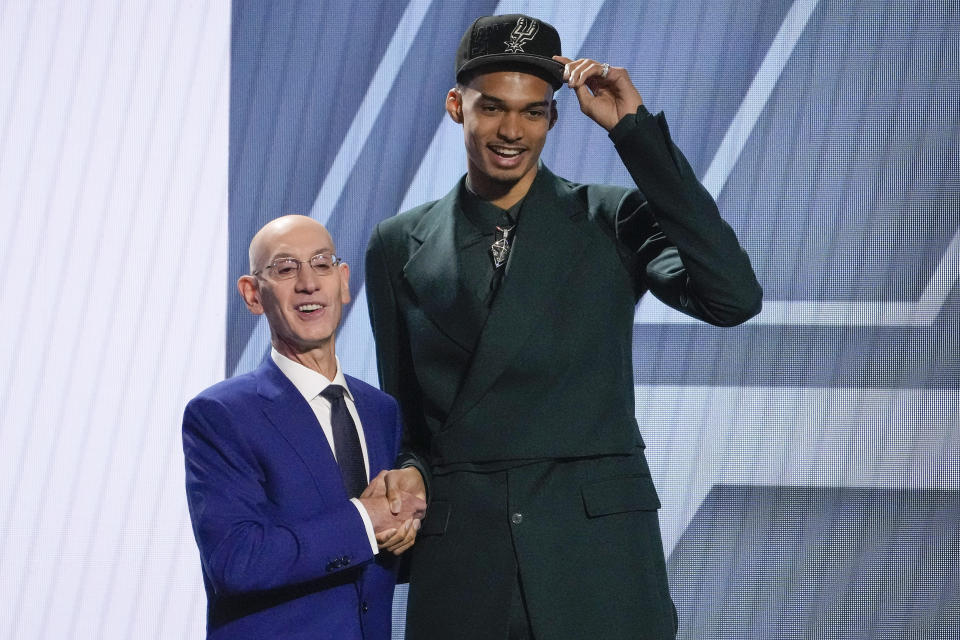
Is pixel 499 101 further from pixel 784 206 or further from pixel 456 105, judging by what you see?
pixel 784 206

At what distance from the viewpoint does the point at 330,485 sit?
5.06 feet

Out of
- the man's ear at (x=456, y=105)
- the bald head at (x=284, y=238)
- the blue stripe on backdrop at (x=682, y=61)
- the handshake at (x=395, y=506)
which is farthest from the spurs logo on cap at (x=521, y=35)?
the blue stripe on backdrop at (x=682, y=61)

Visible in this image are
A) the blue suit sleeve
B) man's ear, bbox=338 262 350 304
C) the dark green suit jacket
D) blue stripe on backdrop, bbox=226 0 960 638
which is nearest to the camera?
the blue suit sleeve

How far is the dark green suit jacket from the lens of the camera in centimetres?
156

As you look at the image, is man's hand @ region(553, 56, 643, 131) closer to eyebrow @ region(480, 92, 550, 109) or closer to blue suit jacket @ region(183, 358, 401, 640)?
eyebrow @ region(480, 92, 550, 109)

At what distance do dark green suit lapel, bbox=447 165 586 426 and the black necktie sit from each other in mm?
139

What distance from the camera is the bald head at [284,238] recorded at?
1.63m

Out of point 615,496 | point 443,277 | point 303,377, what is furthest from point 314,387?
point 615,496

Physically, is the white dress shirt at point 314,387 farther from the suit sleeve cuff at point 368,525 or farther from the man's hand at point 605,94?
the man's hand at point 605,94

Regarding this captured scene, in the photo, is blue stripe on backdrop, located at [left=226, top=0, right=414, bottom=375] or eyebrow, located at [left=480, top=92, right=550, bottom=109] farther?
blue stripe on backdrop, located at [left=226, top=0, right=414, bottom=375]

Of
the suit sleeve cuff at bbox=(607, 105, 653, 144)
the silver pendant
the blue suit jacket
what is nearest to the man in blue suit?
the blue suit jacket

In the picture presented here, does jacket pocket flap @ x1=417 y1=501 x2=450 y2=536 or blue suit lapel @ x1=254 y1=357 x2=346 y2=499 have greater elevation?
blue suit lapel @ x1=254 y1=357 x2=346 y2=499

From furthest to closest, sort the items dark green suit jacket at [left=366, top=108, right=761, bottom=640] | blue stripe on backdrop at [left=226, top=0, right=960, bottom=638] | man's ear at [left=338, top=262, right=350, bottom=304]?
1. blue stripe on backdrop at [left=226, top=0, right=960, bottom=638]
2. man's ear at [left=338, top=262, right=350, bottom=304]
3. dark green suit jacket at [left=366, top=108, right=761, bottom=640]

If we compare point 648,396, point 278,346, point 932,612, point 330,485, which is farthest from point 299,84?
point 932,612
